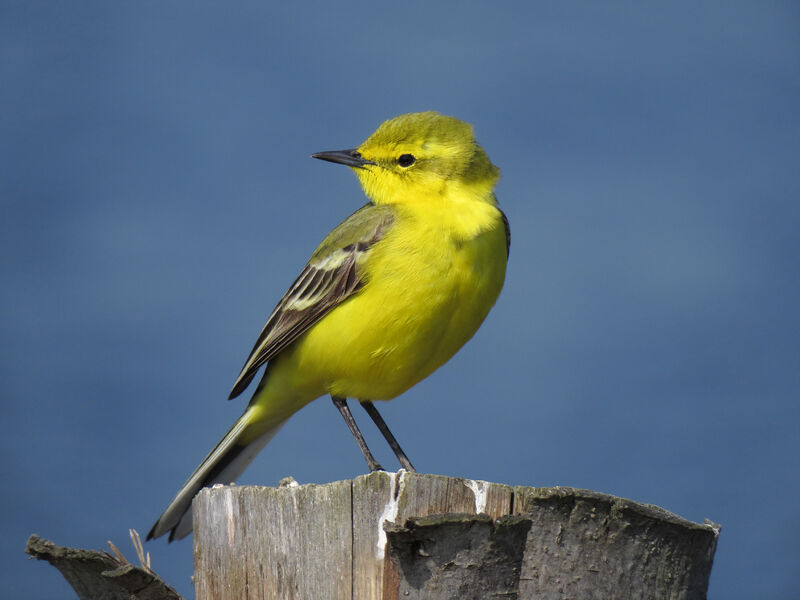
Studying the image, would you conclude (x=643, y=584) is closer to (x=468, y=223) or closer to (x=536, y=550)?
(x=536, y=550)

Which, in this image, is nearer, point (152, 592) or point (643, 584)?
point (643, 584)

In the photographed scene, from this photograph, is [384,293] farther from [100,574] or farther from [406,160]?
[100,574]

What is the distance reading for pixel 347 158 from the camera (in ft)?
21.8

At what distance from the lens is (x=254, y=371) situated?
21.1ft

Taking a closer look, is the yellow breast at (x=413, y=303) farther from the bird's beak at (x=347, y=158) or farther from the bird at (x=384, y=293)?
the bird's beak at (x=347, y=158)

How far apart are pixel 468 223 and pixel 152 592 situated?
2971 millimetres

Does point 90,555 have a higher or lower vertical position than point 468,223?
lower

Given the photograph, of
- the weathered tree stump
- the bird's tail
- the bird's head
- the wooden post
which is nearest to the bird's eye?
the bird's head

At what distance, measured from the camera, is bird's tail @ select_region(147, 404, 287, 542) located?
19.6 ft

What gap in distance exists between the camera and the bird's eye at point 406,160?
21.1ft

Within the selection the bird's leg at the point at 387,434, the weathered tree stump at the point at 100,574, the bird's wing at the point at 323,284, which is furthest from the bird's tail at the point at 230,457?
the weathered tree stump at the point at 100,574

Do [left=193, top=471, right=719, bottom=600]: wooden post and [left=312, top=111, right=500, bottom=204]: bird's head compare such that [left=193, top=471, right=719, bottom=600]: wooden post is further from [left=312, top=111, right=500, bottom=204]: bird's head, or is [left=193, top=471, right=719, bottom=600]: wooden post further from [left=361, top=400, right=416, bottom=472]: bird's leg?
[left=312, top=111, right=500, bottom=204]: bird's head

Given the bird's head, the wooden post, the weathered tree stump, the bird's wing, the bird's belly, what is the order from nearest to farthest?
the wooden post < the weathered tree stump < the bird's belly < the bird's wing < the bird's head

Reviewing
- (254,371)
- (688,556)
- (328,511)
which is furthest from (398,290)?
(688,556)
